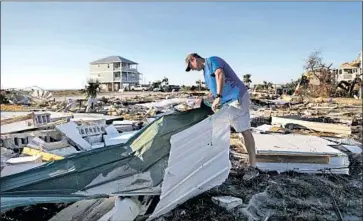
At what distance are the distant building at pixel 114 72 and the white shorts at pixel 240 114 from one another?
5766 cm

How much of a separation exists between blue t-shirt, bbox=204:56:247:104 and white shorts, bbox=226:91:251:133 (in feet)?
0.19

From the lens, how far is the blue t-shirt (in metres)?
3.04

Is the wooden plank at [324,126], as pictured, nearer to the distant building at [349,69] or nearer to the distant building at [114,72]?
the distant building at [349,69]

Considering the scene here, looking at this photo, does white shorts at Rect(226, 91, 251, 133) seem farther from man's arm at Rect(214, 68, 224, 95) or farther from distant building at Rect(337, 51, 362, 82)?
distant building at Rect(337, 51, 362, 82)

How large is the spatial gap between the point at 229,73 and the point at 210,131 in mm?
751

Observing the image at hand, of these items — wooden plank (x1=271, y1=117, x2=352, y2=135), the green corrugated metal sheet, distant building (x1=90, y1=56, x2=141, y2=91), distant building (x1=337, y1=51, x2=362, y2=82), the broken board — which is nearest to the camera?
the green corrugated metal sheet

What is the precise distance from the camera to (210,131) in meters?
2.61

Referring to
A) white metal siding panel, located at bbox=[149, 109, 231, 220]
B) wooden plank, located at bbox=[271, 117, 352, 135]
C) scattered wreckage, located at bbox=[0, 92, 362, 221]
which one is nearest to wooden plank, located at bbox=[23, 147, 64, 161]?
scattered wreckage, located at bbox=[0, 92, 362, 221]

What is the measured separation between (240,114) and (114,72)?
60018mm

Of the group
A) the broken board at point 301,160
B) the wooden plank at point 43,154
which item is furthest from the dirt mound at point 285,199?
the wooden plank at point 43,154

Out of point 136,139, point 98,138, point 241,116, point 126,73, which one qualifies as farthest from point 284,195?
point 126,73

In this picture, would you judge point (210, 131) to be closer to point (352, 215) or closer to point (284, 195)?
point (284, 195)

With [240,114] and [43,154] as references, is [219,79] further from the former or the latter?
[43,154]

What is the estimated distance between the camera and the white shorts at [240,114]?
298 cm
